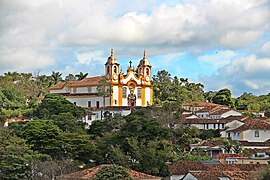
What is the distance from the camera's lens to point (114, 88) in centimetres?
7744

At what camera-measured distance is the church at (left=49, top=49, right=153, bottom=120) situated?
254ft

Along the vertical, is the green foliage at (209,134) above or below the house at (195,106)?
below

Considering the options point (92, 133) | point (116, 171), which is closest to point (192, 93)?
point (92, 133)

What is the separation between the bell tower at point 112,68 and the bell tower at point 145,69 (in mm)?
4010

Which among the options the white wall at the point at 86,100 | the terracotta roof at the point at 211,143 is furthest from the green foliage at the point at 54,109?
the white wall at the point at 86,100

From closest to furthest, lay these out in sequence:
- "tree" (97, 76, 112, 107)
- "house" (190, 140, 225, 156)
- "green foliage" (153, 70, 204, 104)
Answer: "house" (190, 140, 225, 156)
"tree" (97, 76, 112, 107)
"green foliage" (153, 70, 204, 104)

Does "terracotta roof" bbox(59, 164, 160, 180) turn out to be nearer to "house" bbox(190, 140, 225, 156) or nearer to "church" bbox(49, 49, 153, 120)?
"house" bbox(190, 140, 225, 156)

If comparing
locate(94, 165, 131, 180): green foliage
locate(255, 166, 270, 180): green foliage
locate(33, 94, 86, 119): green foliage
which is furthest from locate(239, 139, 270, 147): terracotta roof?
locate(94, 165, 131, 180): green foliage

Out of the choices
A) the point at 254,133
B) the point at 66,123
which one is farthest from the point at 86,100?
the point at 254,133

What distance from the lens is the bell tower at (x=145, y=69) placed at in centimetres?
8193

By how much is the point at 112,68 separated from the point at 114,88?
9.53ft

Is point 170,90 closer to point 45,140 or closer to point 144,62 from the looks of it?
point 144,62

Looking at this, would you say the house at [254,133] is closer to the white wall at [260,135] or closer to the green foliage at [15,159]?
the white wall at [260,135]

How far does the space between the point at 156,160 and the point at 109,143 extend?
5.47 meters
